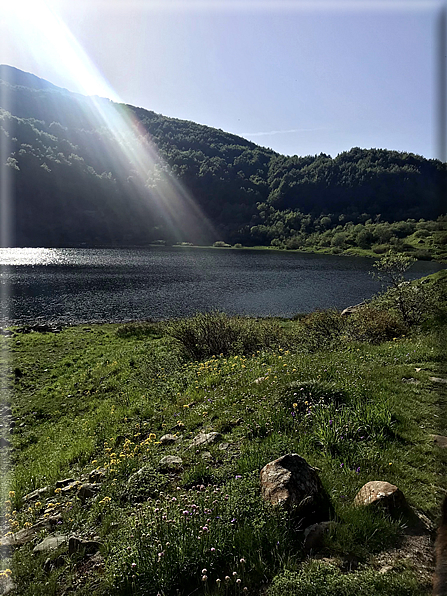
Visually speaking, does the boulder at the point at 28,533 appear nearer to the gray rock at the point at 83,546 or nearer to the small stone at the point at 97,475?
the gray rock at the point at 83,546

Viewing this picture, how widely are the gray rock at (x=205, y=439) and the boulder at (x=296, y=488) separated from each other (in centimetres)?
213

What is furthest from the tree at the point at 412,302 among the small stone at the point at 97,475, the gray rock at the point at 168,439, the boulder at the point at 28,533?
the boulder at the point at 28,533

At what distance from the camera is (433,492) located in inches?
194

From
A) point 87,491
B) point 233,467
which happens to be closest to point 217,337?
point 87,491

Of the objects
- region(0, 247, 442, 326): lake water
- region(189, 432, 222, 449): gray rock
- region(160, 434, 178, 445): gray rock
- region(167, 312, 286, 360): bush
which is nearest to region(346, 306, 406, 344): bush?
region(167, 312, 286, 360): bush

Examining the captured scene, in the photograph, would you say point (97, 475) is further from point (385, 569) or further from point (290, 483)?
point (385, 569)

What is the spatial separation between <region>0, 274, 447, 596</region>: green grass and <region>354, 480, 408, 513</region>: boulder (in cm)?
17

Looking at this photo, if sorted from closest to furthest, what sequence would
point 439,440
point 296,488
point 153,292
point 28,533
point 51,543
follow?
point 296,488, point 51,543, point 28,533, point 439,440, point 153,292

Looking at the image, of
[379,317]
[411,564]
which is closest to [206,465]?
[411,564]

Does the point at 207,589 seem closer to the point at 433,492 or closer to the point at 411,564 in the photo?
the point at 411,564

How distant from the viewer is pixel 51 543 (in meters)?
4.99

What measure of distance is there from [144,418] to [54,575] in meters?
5.80

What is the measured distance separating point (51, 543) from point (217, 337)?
12.6 meters

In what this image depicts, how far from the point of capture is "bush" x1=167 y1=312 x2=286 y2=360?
1692cm
